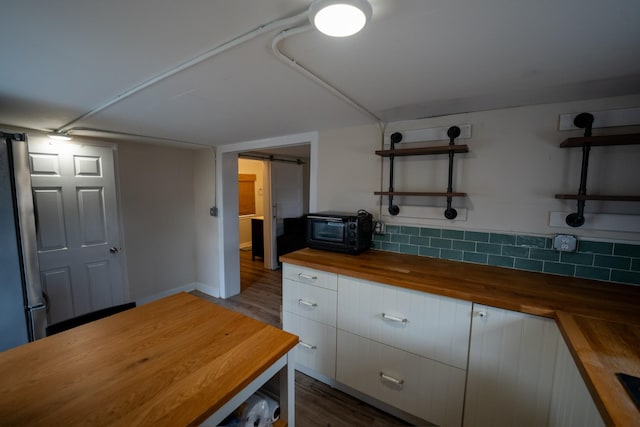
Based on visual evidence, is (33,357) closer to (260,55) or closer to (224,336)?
(224,336)

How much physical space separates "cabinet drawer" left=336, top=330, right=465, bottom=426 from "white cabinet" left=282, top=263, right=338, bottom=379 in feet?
0.34

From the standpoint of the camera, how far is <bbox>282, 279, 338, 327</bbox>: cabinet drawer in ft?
5.84

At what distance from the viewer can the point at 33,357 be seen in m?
0.89

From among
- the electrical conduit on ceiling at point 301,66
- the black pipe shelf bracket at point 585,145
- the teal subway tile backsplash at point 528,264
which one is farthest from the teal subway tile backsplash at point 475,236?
the electrical conduit on ceiling at point 301,66

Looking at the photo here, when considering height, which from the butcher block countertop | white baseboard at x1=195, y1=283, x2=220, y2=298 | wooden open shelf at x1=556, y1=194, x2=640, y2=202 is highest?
wooden open shelf at x1=556, y1=194, x2=640, y2=202

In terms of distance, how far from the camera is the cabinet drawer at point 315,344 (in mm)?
1809

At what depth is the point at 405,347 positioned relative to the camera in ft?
5.02

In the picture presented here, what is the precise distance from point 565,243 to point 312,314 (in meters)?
1.68

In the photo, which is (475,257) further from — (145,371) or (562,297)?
(145,371)

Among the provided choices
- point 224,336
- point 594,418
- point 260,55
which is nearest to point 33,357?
point 224,336

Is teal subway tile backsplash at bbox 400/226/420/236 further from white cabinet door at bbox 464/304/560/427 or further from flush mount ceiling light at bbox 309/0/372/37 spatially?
flush mount ceiling light at bbox 309/0/372/37

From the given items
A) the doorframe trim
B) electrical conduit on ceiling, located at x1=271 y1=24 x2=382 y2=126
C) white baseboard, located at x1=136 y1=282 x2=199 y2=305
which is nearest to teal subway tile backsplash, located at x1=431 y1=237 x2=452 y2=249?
electrical conduit on ceiling, located at x1=271 y1=24 x2=382 y2=126

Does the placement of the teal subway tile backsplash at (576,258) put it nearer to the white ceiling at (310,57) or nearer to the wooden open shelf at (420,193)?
the wooden open shelf at (420,193)

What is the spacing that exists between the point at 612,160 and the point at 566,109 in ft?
1.27
